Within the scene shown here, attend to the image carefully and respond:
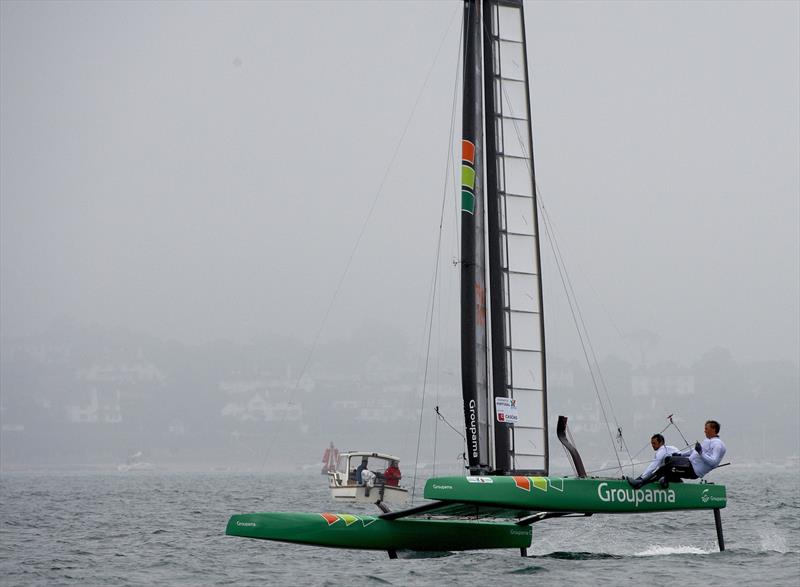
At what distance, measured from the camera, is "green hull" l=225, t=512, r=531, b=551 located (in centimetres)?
1762

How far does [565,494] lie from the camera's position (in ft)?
54.9

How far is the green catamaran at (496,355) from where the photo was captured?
57.8 ft

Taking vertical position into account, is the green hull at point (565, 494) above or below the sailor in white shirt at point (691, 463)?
below

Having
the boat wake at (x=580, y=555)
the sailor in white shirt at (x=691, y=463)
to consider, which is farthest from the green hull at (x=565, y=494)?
the boat wake at (x=580, y=555)

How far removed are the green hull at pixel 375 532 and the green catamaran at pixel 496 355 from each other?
0.01 m

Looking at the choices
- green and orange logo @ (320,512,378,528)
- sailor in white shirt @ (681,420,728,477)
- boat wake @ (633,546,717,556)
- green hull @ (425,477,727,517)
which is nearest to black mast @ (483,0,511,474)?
green hull @ (425,477,727,517)

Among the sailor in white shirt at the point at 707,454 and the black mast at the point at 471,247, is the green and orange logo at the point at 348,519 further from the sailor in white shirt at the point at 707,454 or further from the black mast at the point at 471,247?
the sailor in white shirt at the point at 707,454

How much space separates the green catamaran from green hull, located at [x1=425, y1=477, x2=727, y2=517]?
0.02m

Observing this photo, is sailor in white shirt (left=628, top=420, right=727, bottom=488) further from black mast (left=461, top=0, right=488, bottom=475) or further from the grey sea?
black mast (left=461, top=0, right=488, bottom=475)

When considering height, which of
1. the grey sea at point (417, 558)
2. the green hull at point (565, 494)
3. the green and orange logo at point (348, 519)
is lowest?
the grey sea at point (417, 558)

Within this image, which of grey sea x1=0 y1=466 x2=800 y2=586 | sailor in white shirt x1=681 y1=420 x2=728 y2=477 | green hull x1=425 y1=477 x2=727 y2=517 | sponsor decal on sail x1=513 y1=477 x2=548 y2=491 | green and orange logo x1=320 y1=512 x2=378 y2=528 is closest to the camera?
grey sea x1=0 y1=466 x2=800 y2=586

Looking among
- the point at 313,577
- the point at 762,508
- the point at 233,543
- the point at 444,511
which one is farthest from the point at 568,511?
the point at 762,508

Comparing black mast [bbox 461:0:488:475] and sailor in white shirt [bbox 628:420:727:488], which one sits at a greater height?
black mast [bbox 461:0:488:475]

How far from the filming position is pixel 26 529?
91.1 ft
